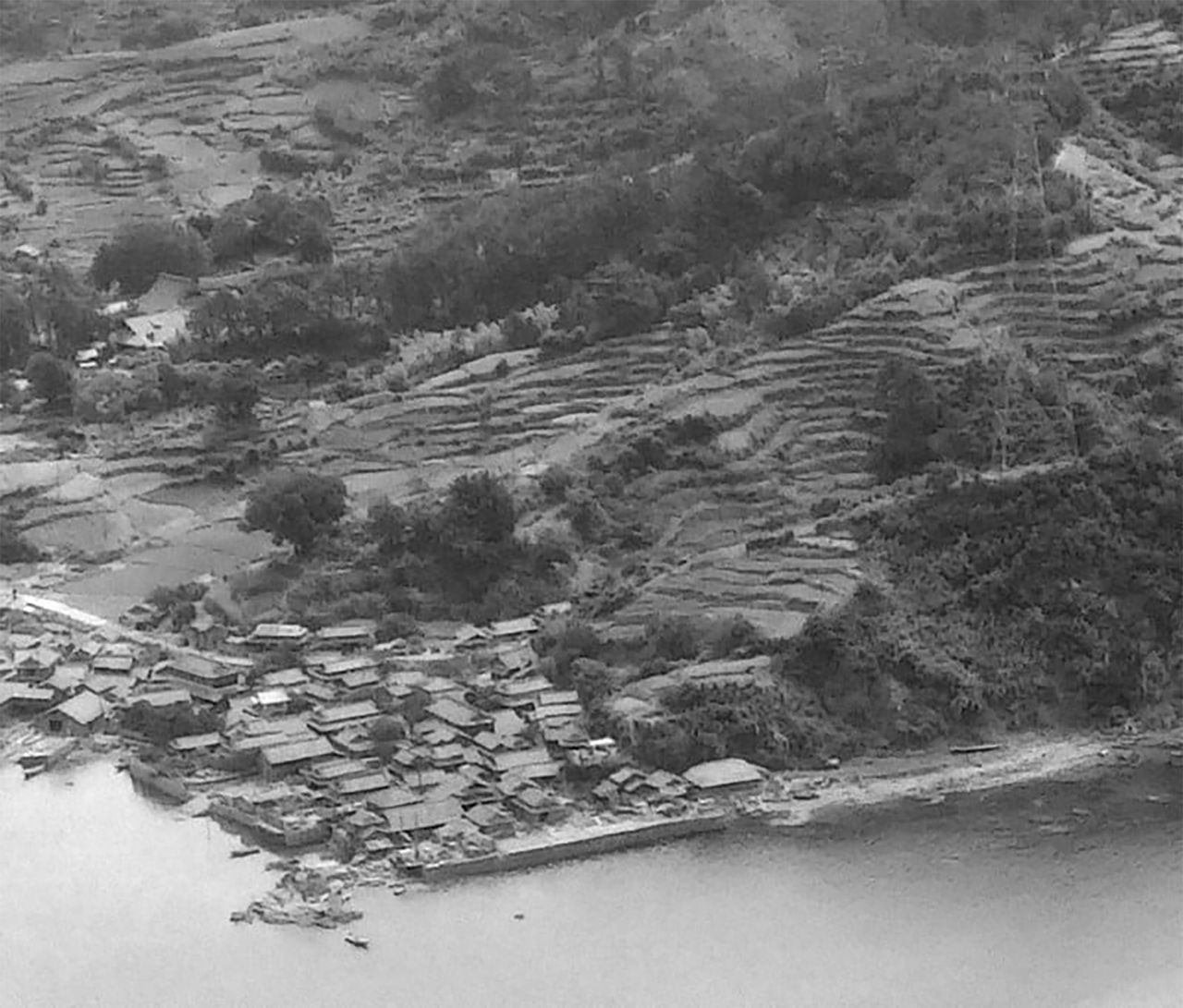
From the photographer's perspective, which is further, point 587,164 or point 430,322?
point 587,164

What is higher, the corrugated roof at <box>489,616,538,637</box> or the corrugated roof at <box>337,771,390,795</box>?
the corrugated roof at <box>489,616,538,637</box>

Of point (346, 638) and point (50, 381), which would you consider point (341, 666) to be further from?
point (50, 381)

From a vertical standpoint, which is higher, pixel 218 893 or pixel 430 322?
pixel 430 322

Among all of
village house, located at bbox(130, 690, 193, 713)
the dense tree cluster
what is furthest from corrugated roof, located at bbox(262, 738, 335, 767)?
the dense tree cluster

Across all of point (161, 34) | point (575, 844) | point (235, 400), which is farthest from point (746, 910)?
point (161, 34)

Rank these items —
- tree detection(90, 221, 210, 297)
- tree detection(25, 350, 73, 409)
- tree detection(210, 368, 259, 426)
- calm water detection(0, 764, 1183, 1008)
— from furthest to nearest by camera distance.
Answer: tree detection(90, 221, 210, 297)
tree detection(25, 350, 73, 409)
tree detection(210, 368, 259, 426)
calm water detection(0, 764, 1183, 1008)

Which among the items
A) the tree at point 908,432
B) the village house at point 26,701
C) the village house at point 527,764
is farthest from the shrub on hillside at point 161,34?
the village house at point 527,764

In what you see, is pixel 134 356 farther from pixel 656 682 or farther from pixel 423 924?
pixel 423 924

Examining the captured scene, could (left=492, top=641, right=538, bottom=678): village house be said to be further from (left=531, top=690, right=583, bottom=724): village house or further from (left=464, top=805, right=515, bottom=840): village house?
(left=464, top=805, right=515, bottom=840): village house

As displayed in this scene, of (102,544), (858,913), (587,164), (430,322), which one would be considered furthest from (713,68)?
(858,913)
